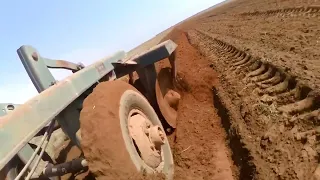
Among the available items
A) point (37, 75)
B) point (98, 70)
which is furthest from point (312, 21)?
point (37, 75)

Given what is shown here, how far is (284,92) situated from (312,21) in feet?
A: 14.3

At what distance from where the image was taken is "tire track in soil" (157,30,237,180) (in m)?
4.40

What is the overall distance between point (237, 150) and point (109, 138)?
1.79 m

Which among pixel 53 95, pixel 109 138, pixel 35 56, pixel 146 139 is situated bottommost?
pixel 146 139

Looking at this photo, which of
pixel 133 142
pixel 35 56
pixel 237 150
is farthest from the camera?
pixel 237 150

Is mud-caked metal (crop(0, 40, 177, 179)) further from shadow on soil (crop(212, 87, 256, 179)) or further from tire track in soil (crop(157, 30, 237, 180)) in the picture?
shadow on soil (crop(212, 87, 256, 179))

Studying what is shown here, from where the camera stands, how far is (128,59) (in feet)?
18.4

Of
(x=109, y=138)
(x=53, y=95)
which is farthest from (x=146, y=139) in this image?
(x=53, y=95)

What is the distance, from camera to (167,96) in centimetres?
623

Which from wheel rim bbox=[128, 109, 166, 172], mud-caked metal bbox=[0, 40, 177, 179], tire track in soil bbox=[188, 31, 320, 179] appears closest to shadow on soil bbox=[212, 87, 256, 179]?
tire track in soil bbox=[188, 31, 320, 179]

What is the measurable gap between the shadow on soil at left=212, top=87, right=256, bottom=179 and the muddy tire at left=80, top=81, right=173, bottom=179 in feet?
2.53

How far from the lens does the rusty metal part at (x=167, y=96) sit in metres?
5.75

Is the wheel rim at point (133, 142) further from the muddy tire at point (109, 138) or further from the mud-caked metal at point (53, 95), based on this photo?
the mud-caked metal at point (53, 95)

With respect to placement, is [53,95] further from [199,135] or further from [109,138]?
[199,135]
